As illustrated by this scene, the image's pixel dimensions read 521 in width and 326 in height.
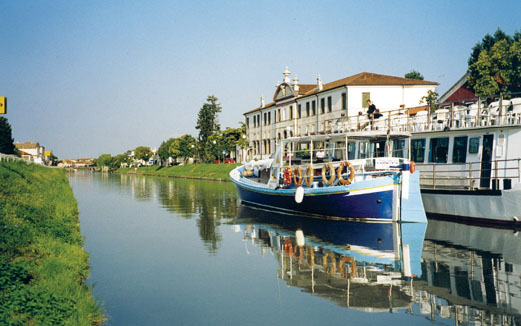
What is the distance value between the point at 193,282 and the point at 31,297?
5307 millimetres

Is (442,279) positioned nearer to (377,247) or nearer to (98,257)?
(377,247)

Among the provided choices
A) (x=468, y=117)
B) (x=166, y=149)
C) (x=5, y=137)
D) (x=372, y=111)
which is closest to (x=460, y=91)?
(x=372, y=111)

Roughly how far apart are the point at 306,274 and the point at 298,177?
1173 cm

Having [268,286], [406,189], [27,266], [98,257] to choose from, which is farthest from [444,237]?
[27,266]

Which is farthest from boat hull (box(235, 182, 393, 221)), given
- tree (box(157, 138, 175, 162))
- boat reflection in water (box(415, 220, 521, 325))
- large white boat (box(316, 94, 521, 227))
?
tree (box(157, 138, 175, 162))

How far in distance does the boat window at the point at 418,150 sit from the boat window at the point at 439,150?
0.56 meters

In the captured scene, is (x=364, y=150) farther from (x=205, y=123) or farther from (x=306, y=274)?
(x=205, y=123)

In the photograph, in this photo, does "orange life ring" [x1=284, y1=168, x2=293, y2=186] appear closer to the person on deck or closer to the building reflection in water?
the building reflection in water

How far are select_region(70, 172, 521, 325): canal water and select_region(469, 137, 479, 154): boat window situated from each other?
389cm

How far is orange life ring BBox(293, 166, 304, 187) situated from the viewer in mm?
24734

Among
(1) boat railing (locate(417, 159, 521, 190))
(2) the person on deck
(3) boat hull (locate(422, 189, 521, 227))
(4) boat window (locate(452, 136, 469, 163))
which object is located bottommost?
(3) boat hull (locate(422, 189, 521, 227))

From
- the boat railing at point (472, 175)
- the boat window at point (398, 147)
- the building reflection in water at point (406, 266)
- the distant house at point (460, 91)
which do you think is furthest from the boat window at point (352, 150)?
the distant house at point (460, 91)

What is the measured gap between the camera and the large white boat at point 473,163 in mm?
21453

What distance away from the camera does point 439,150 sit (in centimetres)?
2548
